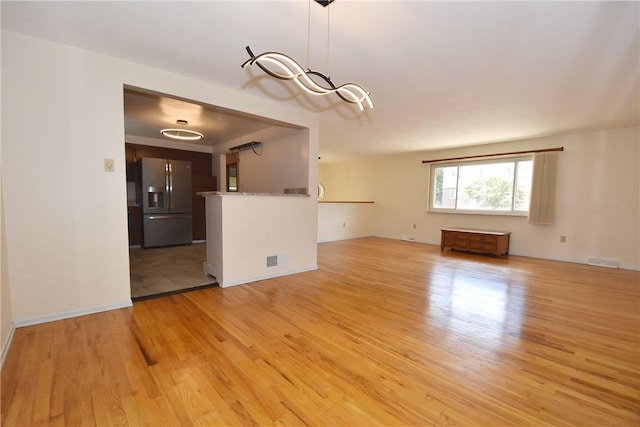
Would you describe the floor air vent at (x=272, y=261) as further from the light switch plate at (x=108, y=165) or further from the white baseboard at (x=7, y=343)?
the white baseboard at (x=7, y=343)

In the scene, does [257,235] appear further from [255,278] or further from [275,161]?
[275,161]

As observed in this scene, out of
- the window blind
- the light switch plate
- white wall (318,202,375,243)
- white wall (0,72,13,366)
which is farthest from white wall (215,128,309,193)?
the window blind

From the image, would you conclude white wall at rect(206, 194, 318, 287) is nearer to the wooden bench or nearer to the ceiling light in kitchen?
the ceiling light in kitchen

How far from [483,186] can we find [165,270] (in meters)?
6.28

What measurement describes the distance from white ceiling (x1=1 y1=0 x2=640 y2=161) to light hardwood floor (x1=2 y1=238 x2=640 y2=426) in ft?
7.53

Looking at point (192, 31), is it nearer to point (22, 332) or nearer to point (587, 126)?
point (22, 332)

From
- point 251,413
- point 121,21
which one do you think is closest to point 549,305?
point 251,413

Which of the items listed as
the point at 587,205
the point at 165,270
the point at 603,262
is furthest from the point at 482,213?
the point at 165,270

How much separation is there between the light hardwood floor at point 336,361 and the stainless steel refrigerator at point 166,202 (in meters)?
3.17

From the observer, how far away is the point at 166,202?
218 inches

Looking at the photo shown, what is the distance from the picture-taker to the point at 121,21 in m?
1.95

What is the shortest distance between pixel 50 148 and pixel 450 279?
14.8 ft

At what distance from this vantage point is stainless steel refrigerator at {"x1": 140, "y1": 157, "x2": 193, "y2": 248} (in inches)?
210

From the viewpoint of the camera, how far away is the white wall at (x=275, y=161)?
411 centimetres
